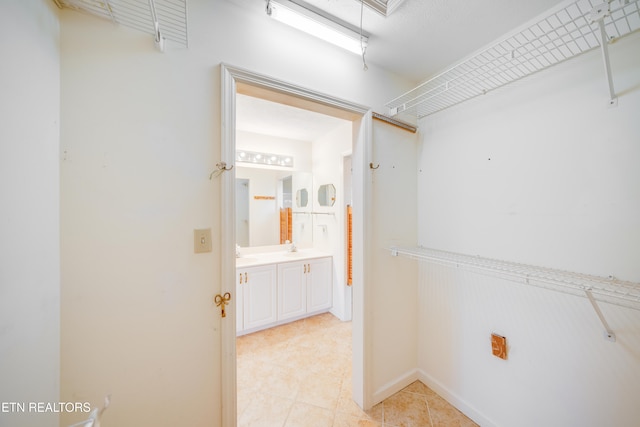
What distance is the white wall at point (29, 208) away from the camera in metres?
0.60

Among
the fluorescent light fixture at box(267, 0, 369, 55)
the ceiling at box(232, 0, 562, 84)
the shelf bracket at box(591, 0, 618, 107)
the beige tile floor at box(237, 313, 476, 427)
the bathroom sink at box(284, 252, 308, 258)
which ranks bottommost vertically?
the beige tile floor at box(237, 313, 476, 427)

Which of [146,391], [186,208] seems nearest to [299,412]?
[146,391]

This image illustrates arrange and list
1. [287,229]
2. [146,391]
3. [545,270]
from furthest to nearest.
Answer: [287,229], [545,270], [146,391]

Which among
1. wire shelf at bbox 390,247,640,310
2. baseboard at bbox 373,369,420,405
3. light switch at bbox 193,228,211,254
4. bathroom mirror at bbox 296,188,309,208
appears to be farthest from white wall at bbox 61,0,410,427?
bathroom mirror at bbox 296,188,309,208

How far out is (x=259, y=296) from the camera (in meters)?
2.48

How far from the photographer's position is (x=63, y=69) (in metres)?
0.81

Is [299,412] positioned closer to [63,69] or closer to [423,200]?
[423,200]

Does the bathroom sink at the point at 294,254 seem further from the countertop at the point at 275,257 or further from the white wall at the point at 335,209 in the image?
the white wall at the point at 335,209

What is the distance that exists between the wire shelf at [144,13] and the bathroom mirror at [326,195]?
218 centimetres

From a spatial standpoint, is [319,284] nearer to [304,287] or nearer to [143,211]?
[304,287]

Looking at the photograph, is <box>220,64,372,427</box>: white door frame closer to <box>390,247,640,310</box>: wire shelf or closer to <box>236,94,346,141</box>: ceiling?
<box>390,247,640,310</box>: wire shelf

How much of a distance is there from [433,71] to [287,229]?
255 centimetres

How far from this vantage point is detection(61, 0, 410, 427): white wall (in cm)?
84

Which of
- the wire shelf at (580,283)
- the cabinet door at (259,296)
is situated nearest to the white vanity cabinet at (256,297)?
the cabinet door at (259,296)
